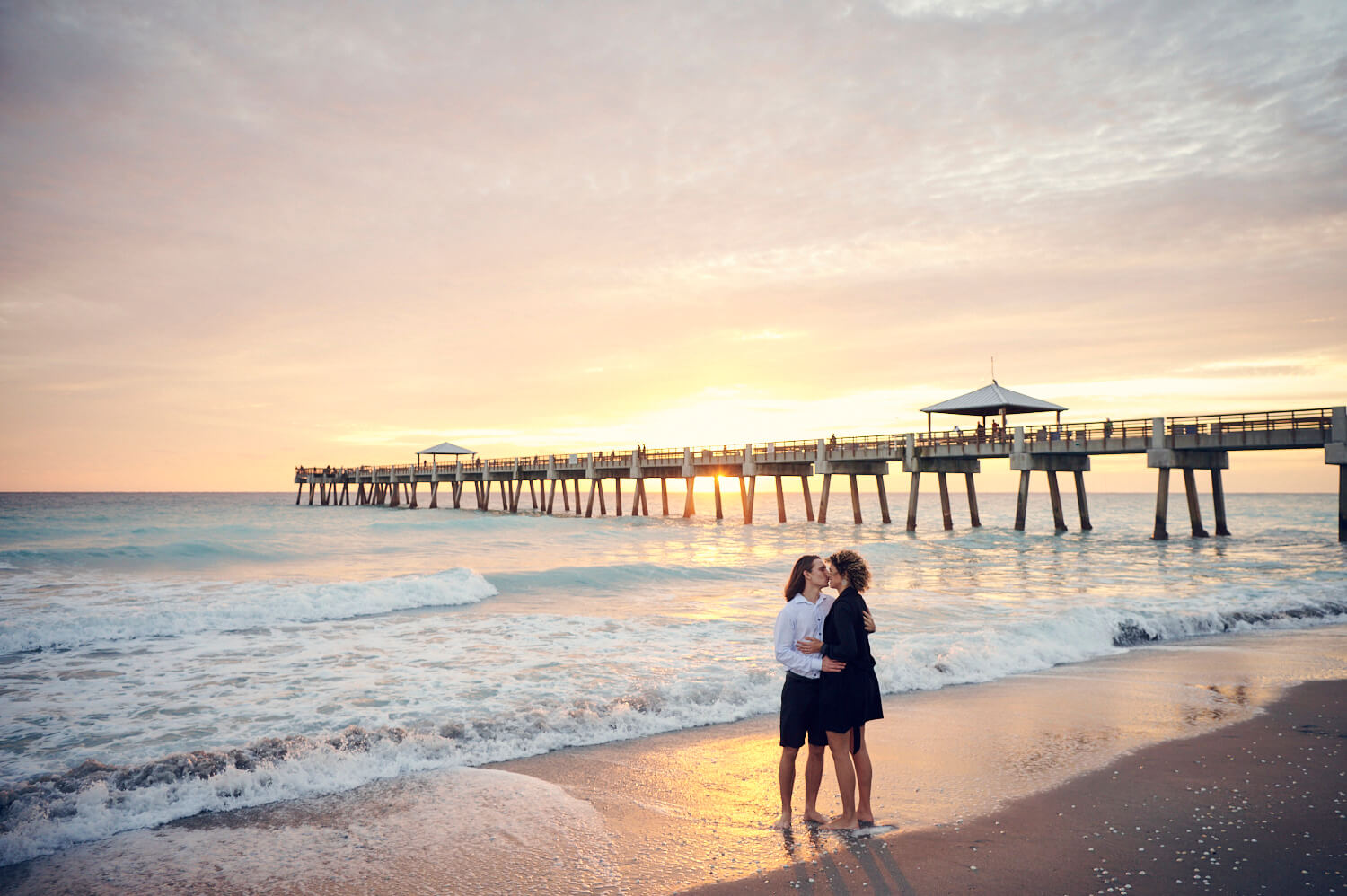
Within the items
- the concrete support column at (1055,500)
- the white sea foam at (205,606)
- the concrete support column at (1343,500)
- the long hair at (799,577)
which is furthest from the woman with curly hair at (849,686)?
the concrete support column at (1055,500)

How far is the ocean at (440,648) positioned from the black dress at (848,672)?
10.5ft

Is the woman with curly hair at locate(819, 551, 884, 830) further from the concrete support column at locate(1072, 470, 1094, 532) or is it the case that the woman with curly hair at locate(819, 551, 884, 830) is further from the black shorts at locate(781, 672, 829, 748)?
the concrete support column at locate(1072, 470, 1094, 532)

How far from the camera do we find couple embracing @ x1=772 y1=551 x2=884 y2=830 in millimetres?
4504

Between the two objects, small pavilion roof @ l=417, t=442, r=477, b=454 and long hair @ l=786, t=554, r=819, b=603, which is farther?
small pavilion roof @ l=417, t=442, r=477, b=454

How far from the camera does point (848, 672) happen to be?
459 cm

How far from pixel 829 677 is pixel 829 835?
983 millimetres

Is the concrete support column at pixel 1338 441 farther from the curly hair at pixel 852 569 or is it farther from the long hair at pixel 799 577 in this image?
the long hair at pixel 799 577

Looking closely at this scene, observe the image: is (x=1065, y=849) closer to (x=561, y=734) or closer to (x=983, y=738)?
(x=983, y=738)

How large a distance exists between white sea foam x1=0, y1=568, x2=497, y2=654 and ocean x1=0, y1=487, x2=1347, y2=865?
71mm

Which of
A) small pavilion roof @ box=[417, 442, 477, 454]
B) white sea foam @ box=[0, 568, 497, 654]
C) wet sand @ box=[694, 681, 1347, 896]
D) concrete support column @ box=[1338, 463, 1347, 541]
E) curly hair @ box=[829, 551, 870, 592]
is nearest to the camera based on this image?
wet sand @ box=[694, 681, 1347, 896]

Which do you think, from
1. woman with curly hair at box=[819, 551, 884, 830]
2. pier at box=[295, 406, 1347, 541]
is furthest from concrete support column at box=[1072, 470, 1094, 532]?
woman with curly hair at box=[819, 551, 884, 830]

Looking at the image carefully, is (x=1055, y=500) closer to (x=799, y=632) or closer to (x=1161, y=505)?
(x=1161, y=505)

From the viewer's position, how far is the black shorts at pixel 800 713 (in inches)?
183

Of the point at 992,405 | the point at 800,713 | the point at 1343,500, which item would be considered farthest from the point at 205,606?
the point at 1343,500
